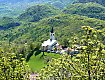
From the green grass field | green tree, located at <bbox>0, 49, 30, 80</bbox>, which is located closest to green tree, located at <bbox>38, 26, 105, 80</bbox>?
green tree, located at <bbox>0, 49, 30, 80</bbox>

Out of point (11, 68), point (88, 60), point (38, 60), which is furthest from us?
point (38, 60)

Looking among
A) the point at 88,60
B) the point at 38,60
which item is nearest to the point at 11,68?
the point at 88,60

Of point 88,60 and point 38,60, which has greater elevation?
point 88,60

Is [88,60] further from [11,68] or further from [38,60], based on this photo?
[38,60]

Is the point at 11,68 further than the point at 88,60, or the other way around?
the point at 11,68

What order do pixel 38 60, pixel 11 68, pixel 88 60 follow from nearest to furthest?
pixel 88 60, pixel 11 68, pixel 38 60

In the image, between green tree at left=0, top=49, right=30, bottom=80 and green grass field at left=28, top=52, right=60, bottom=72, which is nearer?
green tree at left=0, top=49, right=30, bottom=80

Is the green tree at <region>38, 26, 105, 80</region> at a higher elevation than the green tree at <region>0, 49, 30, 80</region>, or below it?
higher

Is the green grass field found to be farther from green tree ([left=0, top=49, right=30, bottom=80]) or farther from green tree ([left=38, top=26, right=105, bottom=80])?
green tree ([left=38, top=26, right=105, bottom=80])

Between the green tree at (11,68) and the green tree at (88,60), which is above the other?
the green tree at (88,60)

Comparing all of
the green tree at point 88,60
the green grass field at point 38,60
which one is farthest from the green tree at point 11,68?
the green grass field at point 38,60

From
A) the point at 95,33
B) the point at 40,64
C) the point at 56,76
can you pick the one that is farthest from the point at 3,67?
the point at 40,64

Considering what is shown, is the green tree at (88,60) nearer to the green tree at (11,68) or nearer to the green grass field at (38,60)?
the green tree at (11,68)
